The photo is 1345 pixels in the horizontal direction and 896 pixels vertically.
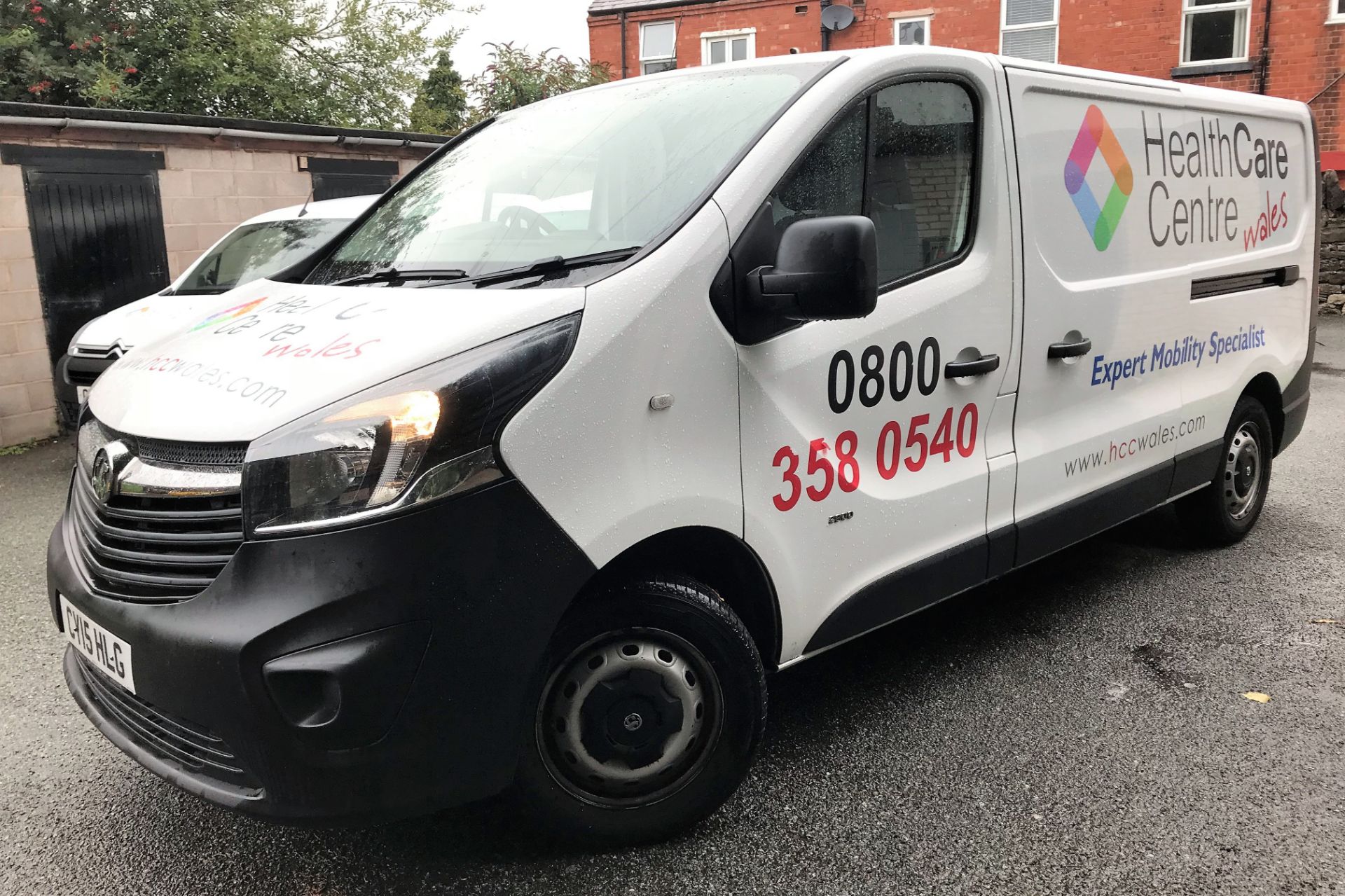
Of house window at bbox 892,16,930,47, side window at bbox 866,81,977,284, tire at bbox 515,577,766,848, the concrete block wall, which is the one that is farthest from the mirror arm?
house window at bbox 892,16,930,47

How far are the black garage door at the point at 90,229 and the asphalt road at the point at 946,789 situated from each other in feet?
17.0

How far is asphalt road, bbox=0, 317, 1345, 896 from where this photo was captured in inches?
98.4

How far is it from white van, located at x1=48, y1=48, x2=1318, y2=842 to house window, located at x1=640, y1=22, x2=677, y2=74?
18193mm

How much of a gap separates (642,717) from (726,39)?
19.5m

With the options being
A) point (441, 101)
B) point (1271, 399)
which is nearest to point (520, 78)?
point (441, 101)

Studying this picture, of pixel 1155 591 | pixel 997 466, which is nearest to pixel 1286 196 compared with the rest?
pixel 1155 591

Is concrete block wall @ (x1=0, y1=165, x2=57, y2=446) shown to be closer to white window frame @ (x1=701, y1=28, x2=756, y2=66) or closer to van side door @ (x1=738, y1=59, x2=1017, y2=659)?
van side door @ (x1=738, y1=59, x2=1017, y2=659)

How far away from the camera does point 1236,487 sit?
15.8 feet

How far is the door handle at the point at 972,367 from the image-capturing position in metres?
3.03

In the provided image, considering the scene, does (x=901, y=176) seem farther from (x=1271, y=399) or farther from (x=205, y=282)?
(x=205, y=282)

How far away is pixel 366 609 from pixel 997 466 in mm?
2067

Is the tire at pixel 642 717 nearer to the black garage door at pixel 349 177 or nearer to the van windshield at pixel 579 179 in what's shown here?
the van windshield at pixel 579 179

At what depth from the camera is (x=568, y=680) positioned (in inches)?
94.3

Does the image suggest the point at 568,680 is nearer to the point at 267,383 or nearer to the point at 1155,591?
the point at 267,383
